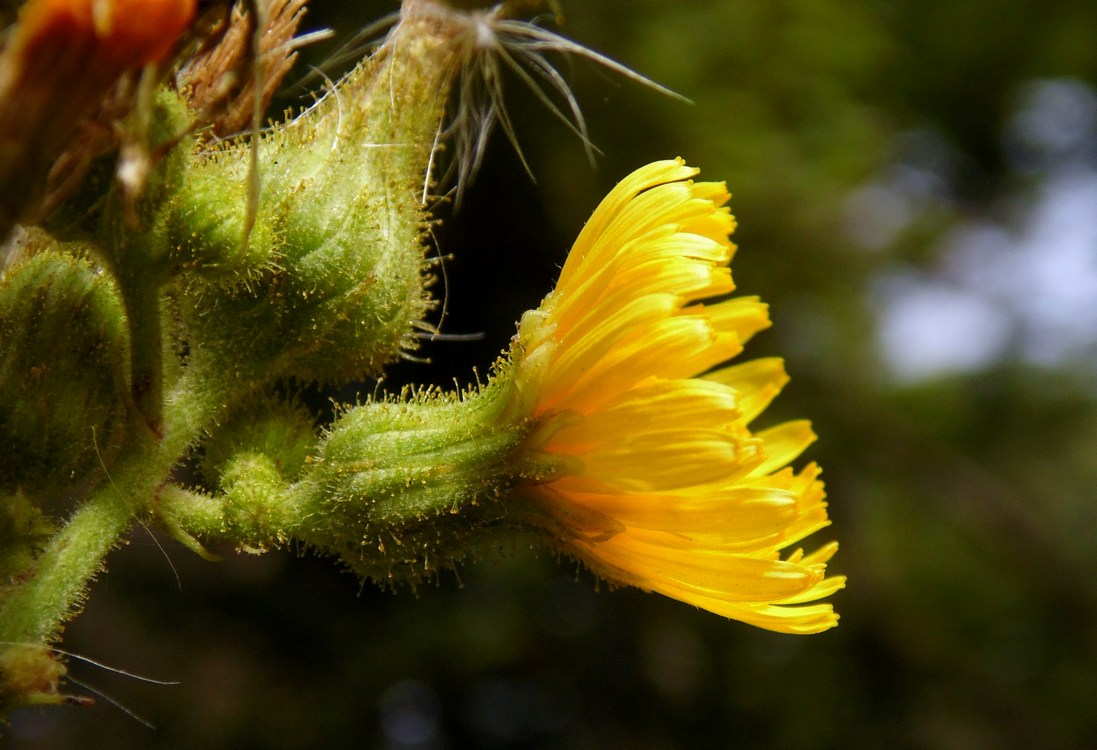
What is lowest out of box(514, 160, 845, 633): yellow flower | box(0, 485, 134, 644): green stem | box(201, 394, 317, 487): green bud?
box(0, 485, 134, 644): green stem

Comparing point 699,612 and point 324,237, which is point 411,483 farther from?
point 699,612

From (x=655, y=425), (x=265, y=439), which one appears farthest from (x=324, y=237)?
(x=655, y=425)

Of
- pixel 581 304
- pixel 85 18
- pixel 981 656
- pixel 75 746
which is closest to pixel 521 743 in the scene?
pixel 75 746

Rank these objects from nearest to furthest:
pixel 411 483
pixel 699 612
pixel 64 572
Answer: pixel 64 572, pixel 411 483, pixel 699 612

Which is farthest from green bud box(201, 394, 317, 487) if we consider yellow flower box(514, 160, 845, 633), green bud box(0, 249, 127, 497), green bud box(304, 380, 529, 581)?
yellow flower box(514, 160, 845, 633)

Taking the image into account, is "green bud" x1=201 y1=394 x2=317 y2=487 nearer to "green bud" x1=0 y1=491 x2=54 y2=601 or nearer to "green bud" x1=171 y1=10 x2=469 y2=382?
"green bud" x1=171 y1=10 x2=469 y2=382

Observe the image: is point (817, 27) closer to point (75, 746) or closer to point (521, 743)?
point (521, 743)

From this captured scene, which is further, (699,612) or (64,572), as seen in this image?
(699,612)
